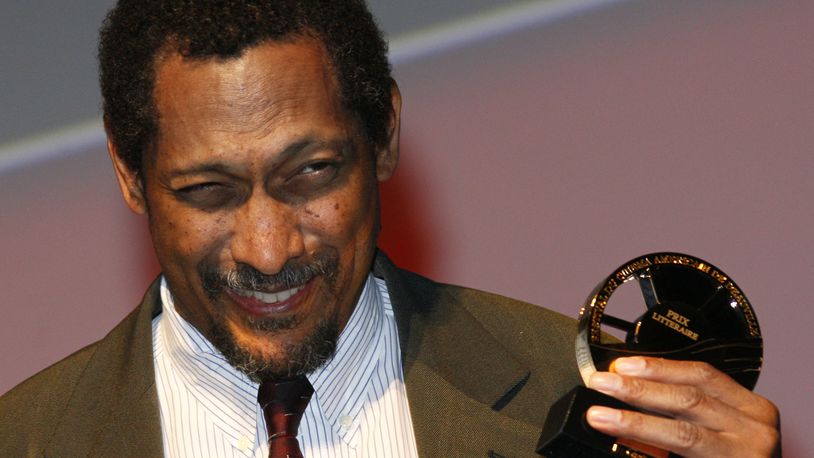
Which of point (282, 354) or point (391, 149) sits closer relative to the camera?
point (282, 354)

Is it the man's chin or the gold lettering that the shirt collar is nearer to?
the man's chin

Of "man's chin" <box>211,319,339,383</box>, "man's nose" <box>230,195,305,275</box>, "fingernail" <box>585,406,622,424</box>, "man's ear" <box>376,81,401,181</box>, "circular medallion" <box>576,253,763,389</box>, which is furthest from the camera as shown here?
"man's ear" <box>376,81,401,181</box>

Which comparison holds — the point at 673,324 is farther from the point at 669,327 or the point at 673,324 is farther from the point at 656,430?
the point at 656,430

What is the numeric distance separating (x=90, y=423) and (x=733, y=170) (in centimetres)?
176

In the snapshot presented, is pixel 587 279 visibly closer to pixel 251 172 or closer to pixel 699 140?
pixel 699 140

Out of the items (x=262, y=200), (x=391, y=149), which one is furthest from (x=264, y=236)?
(x=391, y=149)

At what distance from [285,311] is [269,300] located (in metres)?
0.04

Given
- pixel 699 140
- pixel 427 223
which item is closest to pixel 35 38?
pixel 427 223

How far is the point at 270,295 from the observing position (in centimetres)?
274

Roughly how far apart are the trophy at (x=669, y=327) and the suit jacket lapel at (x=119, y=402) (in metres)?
0.76

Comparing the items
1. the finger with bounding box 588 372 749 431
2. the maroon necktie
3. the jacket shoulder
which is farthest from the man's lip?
the finger with bounding box 588 372 749 431

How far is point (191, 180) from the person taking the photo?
2699 mm

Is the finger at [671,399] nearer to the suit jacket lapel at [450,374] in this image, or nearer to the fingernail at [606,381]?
the fingernail at [606,381]

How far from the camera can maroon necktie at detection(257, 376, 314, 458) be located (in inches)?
109
